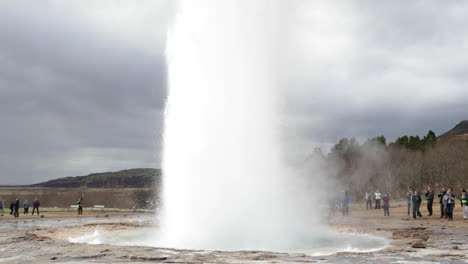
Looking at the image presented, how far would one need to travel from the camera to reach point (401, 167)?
63000 mm

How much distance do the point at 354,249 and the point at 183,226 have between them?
585cm

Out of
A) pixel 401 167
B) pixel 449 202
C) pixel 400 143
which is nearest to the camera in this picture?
pixel 449 202

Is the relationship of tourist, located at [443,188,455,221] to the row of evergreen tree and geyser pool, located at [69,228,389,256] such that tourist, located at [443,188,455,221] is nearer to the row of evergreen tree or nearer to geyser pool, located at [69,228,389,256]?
geyser pool, located at [69,228,389,256]

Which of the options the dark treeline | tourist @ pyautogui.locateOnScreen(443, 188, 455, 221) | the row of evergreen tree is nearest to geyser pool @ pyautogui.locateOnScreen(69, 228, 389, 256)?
tourist @ pyautogui.locateOnScreen(443, 188, 455, 221)

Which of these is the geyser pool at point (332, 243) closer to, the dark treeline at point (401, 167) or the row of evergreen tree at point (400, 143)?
the dark treeline at point (401, 167)

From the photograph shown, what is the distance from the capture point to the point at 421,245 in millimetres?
11836

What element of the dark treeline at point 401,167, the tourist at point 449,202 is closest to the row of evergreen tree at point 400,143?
the dark treeline at point 401,167

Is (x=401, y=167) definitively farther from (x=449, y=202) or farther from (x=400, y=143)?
(x=449, y=202)

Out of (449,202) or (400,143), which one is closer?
(449,202)

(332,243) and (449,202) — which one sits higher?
(449,202)

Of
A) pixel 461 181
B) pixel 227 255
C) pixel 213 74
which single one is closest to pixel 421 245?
pixel 227 255

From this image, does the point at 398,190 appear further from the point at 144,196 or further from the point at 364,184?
the point at 144,196

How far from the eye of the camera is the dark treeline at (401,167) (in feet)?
196

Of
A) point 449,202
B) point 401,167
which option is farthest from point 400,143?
point 449,202
